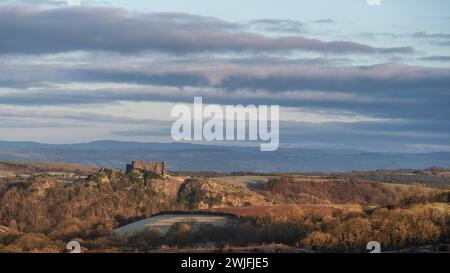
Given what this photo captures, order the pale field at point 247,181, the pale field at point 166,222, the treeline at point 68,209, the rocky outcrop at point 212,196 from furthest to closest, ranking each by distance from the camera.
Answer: the pale field at point 247,181, the rocky outcrop at point 212,196, the treeline at point 68,209, the pale field at point 166,222

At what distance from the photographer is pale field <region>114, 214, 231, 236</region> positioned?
48031mm

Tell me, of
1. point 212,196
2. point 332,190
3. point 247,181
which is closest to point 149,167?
point 212,196

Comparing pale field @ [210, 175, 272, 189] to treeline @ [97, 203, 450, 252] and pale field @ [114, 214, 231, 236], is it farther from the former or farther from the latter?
treeline @ [97, 203, 450, 252]

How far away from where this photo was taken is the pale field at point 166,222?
48.0 m

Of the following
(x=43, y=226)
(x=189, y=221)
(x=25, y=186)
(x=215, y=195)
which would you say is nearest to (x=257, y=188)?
(x=215, y=195)

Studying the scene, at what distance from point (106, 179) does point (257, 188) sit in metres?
25.5

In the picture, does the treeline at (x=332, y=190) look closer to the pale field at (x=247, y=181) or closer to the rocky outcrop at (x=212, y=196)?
the pale field at (x=247, y=181)

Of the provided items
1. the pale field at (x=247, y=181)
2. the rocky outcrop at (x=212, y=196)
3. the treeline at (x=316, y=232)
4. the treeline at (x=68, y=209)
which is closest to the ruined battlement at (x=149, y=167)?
the rocky outcrop at (x=212, y=196)

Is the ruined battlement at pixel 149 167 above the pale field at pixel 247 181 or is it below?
above

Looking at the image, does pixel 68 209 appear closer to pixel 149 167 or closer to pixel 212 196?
pixel 212 196

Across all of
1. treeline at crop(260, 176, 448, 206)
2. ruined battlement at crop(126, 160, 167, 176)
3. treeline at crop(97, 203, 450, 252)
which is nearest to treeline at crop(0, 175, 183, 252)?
treeline at crop(97, 203, 450, 252)

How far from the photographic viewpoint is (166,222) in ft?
165
